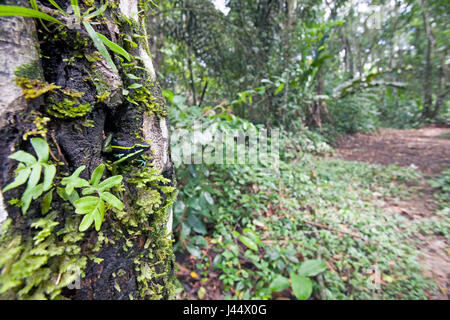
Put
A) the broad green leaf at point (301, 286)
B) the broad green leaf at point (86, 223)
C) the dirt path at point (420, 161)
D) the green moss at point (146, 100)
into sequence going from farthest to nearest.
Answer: the dirt path at point (420, 161), the broad green leaf at point (301, 286), the green moss at point (146, 100), the broad green leaf at point (86, 223)

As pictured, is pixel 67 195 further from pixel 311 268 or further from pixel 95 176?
pixel 311 268

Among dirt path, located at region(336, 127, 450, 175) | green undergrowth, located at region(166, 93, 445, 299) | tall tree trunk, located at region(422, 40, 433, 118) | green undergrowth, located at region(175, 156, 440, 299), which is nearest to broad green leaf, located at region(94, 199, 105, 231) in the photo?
green undergrowth, located at region(166, 93, 445, 299)

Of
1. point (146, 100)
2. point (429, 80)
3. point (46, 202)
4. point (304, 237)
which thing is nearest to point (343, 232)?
point (304, 237)

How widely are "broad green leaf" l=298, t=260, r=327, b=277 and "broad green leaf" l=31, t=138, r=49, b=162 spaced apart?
163 cm

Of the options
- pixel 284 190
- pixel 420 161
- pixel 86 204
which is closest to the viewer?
pixel 86 204

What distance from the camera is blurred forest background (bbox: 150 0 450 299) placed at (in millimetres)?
1465

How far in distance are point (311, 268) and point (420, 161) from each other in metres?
3.75

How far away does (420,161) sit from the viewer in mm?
3568

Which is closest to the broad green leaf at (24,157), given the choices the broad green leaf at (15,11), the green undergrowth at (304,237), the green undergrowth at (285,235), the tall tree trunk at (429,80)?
the broad green leaf at (15,11)

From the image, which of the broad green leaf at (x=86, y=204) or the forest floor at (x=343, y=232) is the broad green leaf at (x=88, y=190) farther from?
the forest floor at (x=343, y=232)

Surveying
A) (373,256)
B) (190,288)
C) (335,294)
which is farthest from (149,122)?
(373,256)

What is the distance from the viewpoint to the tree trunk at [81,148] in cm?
36

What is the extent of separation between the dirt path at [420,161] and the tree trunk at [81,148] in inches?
81.8

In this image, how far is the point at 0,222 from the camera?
13.7 inches
